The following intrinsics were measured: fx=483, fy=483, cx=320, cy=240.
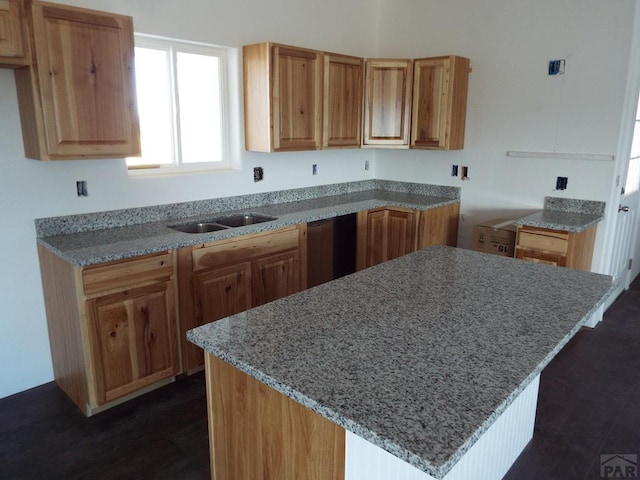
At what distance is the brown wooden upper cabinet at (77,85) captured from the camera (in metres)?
2.30

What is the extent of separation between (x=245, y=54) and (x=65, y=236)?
5.83 ft

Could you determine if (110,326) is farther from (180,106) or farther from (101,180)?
(180,106)

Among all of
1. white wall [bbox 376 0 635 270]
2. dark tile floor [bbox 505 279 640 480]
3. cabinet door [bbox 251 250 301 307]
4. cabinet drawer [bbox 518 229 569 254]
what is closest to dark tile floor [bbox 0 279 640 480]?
dark tile floor [bbox 505 279 640 480]

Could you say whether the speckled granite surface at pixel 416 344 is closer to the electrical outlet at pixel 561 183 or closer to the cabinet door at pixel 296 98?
the cabinet door at pixel 296 98

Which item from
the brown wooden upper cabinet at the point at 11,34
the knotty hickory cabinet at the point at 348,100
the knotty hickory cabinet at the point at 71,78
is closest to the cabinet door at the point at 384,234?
the knotty hickory cabinet at the point at 348,100

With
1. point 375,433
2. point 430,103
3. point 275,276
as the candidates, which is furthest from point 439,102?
point 375,433

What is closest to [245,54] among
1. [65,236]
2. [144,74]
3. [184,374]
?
[144,74]

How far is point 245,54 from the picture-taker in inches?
138

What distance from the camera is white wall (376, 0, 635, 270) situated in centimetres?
353

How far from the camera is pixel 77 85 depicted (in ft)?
7.95

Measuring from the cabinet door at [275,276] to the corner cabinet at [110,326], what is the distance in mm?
626

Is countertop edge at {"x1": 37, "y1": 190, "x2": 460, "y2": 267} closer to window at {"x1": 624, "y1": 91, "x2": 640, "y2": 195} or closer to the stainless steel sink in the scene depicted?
the stainless steel sink

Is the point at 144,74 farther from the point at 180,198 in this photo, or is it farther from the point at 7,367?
the point at 7,367

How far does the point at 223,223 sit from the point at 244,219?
185 millimetres
